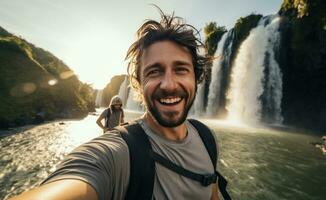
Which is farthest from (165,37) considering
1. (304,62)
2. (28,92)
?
(304,62)

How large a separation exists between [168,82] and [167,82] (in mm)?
10

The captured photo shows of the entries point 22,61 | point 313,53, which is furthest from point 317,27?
point 22,61

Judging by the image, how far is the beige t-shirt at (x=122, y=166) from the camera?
50.2 inches

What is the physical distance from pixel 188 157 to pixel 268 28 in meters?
37.1

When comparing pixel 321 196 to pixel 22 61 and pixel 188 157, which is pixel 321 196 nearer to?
pixel 188 157

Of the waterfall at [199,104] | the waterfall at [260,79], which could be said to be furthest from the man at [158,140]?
the waterfall at [199,104]

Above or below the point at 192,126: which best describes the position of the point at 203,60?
above

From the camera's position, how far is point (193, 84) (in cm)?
230

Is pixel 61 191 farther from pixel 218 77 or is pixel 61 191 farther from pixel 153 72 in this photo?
pixel 218 77

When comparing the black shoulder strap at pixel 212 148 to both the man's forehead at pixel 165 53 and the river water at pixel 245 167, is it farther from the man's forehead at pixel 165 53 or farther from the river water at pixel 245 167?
the river water at pixel 245 167

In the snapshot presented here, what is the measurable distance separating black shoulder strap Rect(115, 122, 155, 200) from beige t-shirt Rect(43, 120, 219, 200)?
4cm

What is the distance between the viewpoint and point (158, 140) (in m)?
1.86

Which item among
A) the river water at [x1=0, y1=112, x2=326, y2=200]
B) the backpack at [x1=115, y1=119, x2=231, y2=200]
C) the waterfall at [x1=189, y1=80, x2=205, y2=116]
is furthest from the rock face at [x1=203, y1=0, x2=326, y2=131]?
the backpack at [x1=115, y1=119, x2=231, y2=200]

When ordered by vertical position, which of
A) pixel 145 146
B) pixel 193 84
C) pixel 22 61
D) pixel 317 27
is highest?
pixel 317 27
